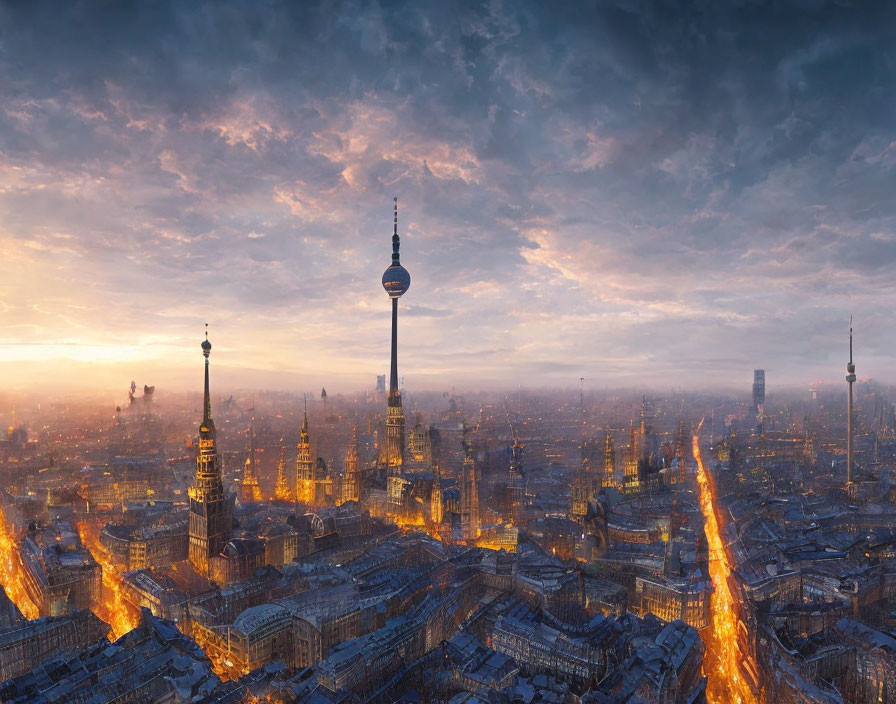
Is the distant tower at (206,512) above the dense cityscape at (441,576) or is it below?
above

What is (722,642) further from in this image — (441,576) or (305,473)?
(305,473)

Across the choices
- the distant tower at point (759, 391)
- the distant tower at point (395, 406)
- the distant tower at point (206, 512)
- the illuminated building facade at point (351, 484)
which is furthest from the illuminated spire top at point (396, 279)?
the distant tower at point (759, 391)

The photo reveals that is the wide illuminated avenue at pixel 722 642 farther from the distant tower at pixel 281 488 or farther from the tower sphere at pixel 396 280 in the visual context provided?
the tower sphere at pixel 396 280

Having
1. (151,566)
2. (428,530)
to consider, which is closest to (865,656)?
(428,530)

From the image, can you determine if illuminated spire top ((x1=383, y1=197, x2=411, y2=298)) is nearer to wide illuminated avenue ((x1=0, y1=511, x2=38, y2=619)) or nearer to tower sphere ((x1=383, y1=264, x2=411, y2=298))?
tower sphere ((x1=383, y1=264, x2=411, y2=298))

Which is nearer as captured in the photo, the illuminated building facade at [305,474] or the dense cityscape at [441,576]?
the dense cityscape at [441,576]

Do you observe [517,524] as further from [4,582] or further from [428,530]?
[4,582]

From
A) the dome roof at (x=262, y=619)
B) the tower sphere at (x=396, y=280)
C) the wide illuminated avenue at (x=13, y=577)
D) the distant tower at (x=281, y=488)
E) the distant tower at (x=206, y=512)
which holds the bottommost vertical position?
the wide illuminated avenue at (x=13, y=577)
